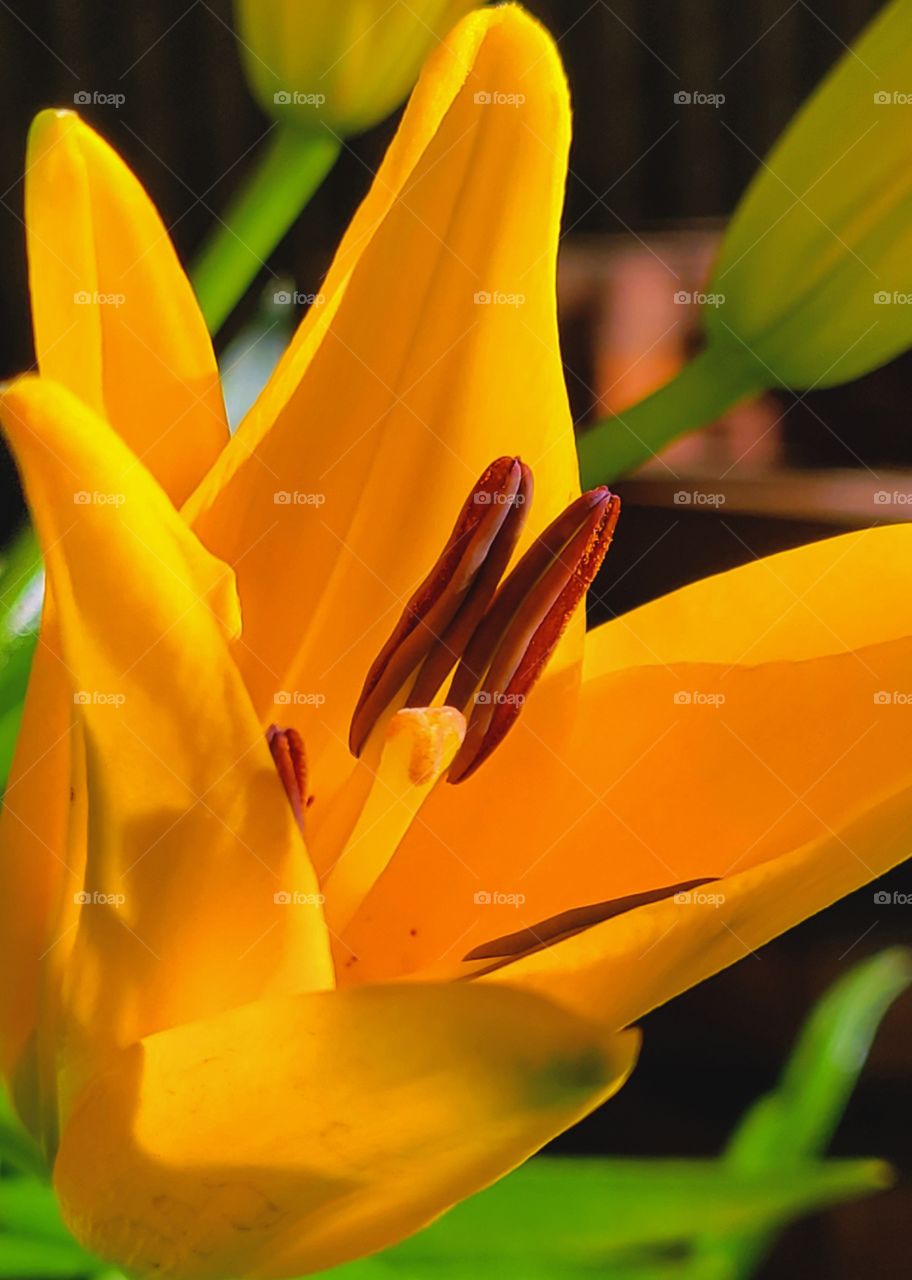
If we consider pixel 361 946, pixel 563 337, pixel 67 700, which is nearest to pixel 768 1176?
pixel 361 946

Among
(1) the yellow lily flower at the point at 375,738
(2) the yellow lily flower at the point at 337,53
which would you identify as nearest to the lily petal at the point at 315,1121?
(1) the yellow lily flower at the point at 375,738

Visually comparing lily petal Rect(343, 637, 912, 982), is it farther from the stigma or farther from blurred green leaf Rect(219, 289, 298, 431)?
blurred green leaf Rect(219, 289, 298, 431)

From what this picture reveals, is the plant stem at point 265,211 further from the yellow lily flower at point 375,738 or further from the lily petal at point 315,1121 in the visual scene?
the lily petal at point 315,1121

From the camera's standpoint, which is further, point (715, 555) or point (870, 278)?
point (715, 555)

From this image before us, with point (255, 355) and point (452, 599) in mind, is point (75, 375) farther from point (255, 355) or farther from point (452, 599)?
point (255, 355)

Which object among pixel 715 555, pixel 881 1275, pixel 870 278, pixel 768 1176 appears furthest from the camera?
pixel 881 1275

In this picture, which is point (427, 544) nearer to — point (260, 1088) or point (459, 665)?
point (459, 665)

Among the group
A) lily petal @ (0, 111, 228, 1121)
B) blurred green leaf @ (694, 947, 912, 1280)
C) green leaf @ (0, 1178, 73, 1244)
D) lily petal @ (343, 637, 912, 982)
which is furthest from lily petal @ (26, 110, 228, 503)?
blurred green leaf @ (694, 947, 912, 1280)
